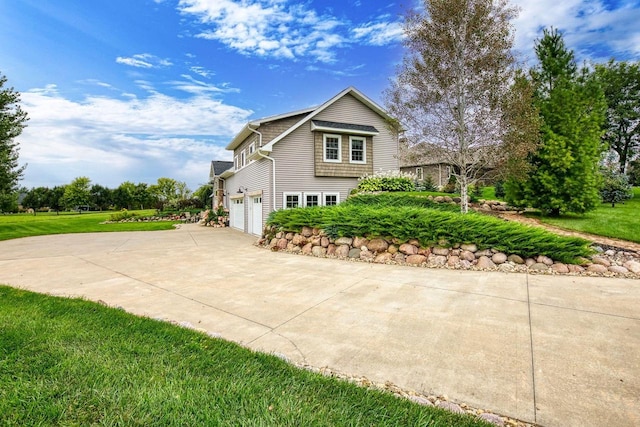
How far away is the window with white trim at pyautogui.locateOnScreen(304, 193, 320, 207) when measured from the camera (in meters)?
14.3

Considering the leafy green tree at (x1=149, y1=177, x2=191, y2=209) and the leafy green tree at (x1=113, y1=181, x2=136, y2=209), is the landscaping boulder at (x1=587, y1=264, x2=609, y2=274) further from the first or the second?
the leafy green tree at (x1=113, y1=181, x2=136, y2=209)

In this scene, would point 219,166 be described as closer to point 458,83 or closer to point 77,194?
point 458,83

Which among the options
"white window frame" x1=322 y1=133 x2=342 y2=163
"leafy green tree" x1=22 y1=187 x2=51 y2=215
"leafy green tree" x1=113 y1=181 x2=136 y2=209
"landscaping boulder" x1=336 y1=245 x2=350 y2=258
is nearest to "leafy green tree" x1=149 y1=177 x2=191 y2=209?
"leafy green tree" x1=113 y1=181 x2=136 y2=209

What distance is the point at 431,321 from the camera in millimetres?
3859

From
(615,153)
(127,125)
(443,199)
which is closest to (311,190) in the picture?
(443,199)

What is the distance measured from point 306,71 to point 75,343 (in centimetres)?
1654

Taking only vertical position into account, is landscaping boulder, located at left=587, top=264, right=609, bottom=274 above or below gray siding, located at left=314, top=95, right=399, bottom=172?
below

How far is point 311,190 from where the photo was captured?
14344 mm

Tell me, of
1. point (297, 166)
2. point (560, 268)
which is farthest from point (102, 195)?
point (560, 268)

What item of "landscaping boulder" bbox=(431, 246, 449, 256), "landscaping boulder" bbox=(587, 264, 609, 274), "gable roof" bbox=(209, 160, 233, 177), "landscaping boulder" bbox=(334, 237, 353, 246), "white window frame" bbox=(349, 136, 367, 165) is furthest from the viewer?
"gable roof" bbox=(209, 160, 233, 177)

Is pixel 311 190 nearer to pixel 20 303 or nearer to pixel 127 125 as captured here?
pixel 20 303

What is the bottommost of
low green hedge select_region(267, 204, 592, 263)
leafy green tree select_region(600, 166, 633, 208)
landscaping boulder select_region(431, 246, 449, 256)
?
landscaping boulder select_region(431, 246, 449, 256)

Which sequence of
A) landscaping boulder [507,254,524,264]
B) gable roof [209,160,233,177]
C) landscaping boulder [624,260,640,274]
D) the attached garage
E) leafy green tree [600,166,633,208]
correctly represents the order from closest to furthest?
landscaping boulder [624,260,640,274] → landscaping boulder [507,254,524,264] → leafy green tree [600,166,633,208] → the attached garage → gable roof [209,160,233,177]

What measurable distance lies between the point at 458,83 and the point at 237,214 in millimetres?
14343
